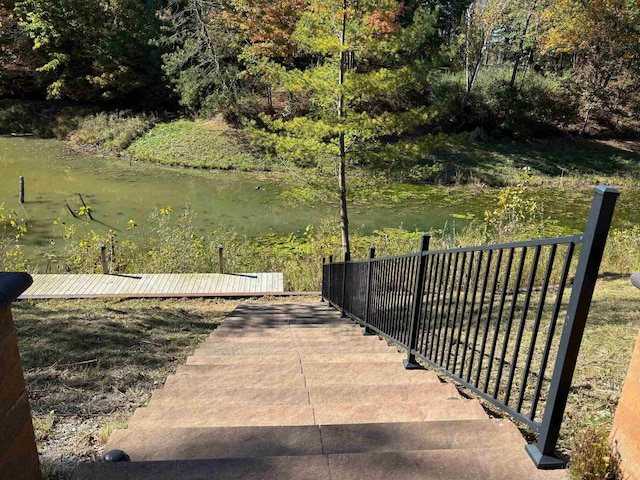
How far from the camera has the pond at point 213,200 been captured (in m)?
14.9

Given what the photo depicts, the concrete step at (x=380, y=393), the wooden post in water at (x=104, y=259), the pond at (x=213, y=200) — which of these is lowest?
the pond at (x=213, y=200)

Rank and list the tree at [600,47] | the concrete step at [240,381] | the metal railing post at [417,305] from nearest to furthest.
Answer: the concrete step at [240,381] → the metal railing post at [417,305] → the tree at [600,47]

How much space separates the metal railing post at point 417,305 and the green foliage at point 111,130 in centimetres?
2634

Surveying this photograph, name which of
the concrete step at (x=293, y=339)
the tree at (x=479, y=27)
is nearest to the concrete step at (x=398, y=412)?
the concrete step at (x=293, y=339)

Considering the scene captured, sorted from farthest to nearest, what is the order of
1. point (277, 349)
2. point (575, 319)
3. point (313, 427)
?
point (277, 349), point (313, 427), point (575, 319)

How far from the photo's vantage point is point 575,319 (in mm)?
1703

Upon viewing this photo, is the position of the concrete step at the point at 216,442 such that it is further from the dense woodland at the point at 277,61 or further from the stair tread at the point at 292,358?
the dense woodland at the point at 277,61

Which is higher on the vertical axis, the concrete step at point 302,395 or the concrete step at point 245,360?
the concrete step at point 302,395

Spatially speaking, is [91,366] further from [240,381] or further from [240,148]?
[240,148]

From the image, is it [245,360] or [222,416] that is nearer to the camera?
[222,416]

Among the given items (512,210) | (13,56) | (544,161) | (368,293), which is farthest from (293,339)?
(13,56)

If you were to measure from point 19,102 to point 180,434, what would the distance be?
1417 inches

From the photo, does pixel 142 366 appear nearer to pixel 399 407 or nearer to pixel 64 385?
pixel 64 385

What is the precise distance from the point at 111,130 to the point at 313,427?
2939 cm
